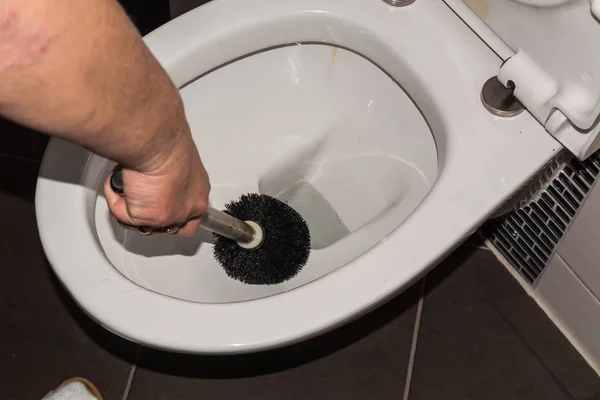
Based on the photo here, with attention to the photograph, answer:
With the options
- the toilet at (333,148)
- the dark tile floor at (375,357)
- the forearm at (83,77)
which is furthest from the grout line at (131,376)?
the forearm at (83,77)

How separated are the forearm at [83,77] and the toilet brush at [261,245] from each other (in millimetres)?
290

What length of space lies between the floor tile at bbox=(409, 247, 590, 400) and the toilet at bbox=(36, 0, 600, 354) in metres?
0.26

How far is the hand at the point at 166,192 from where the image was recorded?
0.46 m

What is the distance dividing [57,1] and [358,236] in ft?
1.48

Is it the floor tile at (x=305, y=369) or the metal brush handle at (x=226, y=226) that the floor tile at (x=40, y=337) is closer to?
the floor tile at (x=305, y=369)

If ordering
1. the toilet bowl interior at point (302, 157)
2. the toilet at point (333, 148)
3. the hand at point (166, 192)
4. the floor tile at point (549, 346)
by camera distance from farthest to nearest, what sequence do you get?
1. the floor tile at point (549, 346)
2. the toilet bowl interior at point (302, 157)
3. the toilet at point (333, 148)
4. the hand at point (166, 192)

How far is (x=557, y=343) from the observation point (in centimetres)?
95

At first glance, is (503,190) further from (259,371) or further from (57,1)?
(259,371)

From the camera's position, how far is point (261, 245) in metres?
0.73

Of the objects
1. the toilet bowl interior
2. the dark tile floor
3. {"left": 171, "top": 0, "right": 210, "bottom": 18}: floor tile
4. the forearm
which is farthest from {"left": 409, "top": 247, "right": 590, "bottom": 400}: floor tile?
the forearm

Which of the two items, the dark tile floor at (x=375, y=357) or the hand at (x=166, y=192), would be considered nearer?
the hand at (x=166, y=192)

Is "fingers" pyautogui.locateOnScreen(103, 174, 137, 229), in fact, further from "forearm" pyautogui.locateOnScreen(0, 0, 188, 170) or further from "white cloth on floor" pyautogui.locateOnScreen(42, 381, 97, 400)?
"white cloth on floor" pyautogui.locateOnScreen(42, 381, 97, 400)

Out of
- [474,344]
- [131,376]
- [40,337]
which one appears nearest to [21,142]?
[40,337]

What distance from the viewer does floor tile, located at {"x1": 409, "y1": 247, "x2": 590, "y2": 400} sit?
0.93m
